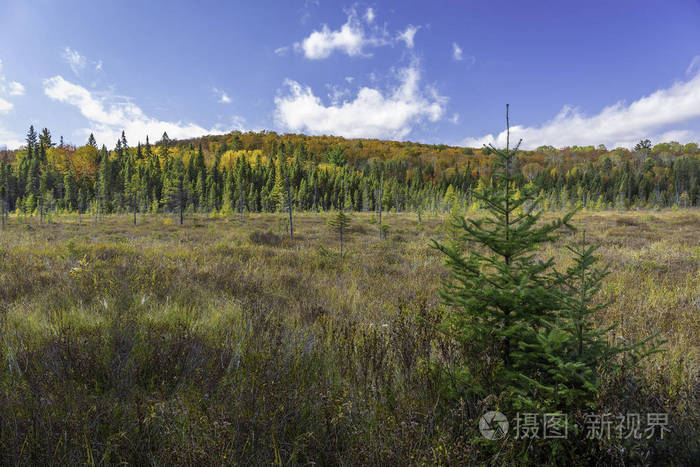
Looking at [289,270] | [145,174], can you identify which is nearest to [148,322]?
[289,270]

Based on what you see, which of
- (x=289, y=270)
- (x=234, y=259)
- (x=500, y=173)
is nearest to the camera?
(x=500, y=173)

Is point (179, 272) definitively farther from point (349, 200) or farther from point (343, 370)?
point (349, 200)

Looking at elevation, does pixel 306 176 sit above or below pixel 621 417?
above

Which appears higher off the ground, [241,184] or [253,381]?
[241,184]

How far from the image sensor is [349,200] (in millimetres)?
72500

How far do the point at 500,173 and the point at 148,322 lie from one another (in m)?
3.97

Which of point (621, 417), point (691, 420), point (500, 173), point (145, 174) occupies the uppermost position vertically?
point (145, 174)

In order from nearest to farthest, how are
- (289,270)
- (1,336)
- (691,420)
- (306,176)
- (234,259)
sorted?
1. (691,420)
2. (1,336)
3. (289,270)
4. (234,259)
5. (306,176)

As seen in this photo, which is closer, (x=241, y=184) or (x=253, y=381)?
(x=253, y=381)

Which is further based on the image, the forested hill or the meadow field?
the forested hill

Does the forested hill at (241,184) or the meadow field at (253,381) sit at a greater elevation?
the forested hill at (241,184)

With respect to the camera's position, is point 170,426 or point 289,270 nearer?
point 170,426

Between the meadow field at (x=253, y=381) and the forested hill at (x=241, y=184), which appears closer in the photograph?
the meadow field at (x=253, y=381)

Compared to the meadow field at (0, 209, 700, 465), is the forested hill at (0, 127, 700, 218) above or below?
above
